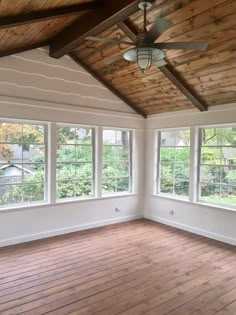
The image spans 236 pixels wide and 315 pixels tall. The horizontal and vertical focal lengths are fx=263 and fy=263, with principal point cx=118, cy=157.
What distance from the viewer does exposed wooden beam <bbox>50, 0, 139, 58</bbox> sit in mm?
3011

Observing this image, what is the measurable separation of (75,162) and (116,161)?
102cm

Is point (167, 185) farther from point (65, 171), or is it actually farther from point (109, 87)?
point (109, 87)

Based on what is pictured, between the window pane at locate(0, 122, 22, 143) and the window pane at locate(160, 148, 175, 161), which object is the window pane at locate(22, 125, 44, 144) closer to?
the window pane at locate(0, 122, 22, 143)

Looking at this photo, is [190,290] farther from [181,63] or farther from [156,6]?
[156,6]

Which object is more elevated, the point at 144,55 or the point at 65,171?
the point at 144,55

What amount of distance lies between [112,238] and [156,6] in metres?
3.62

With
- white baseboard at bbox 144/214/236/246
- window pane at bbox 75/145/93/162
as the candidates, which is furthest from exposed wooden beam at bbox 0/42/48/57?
white baseboard at bbox 144/214/236/246

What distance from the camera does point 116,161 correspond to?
573 cm

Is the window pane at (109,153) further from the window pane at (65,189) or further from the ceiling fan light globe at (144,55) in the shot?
the ceiling fan light globe at (144,55)

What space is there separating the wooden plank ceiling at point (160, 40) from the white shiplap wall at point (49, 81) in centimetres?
16

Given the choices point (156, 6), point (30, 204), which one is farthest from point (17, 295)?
point (156, 6)

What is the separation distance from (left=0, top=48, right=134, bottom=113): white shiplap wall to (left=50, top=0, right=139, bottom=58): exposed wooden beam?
1.09 ft

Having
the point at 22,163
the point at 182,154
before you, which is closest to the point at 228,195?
the point at 182,154

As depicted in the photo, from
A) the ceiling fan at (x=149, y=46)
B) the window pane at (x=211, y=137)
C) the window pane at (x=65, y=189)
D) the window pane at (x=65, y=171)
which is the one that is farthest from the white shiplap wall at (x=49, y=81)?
the ceiling fan at (x=149, y=46)
